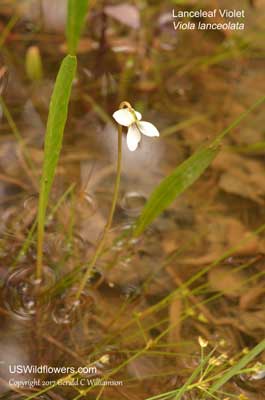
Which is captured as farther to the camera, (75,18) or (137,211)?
(137,211)

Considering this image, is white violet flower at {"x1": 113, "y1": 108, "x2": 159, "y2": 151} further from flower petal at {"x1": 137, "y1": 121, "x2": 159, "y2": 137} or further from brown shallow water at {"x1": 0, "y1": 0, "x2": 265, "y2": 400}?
brown shallow water at {"x1": 0, "y1": 0, "x2": 265, "y2": 400}

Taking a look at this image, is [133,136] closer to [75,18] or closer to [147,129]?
[147,129]

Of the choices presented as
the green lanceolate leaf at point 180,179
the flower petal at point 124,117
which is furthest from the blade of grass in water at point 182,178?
the flower petal at point 124,117

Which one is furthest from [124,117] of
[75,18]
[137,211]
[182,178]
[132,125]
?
[137,211]

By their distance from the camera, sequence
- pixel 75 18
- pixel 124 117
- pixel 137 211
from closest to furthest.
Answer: pixel 124 117
pixel 75 18
pixel 137 211

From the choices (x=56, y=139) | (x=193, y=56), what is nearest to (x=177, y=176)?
(x=56, y=139)

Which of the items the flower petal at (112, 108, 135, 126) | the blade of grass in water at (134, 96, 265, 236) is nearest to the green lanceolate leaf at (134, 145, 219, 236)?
the blade of grass in water at (134, 96, 265, 236)

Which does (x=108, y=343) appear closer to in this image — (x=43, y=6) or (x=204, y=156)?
(x=204, y=156)
